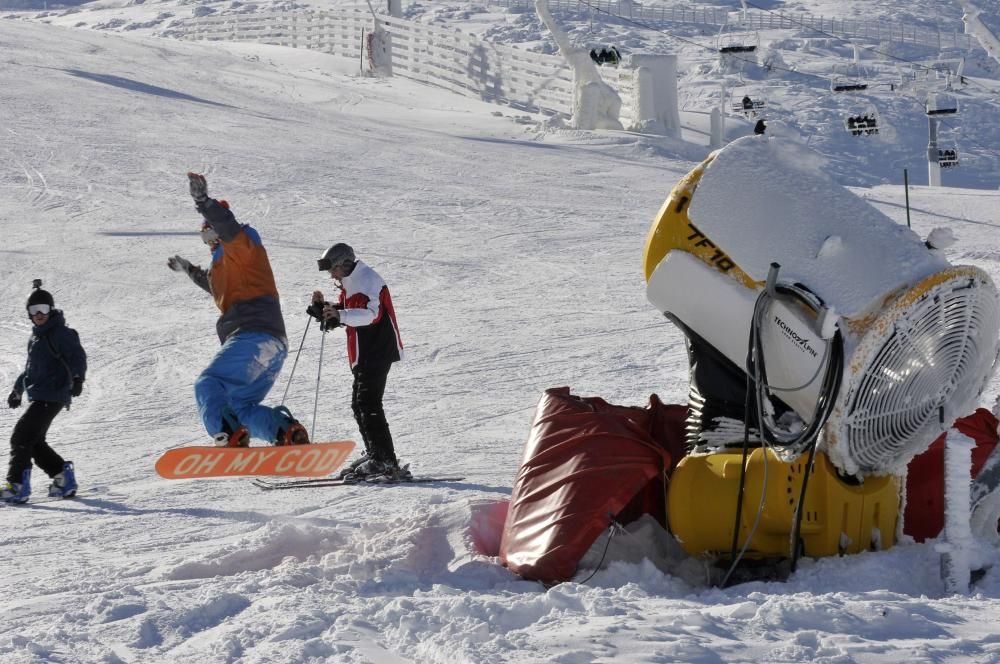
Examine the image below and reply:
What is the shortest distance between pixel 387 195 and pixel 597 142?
6322 mm

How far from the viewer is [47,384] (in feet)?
25.8

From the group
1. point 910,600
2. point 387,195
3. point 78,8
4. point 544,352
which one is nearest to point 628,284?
point 544,352

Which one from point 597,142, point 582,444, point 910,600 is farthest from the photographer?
point 597,142

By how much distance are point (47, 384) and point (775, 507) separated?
14.5 ft

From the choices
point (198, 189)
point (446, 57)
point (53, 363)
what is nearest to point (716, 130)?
point (446, 57)

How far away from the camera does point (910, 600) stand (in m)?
4.55

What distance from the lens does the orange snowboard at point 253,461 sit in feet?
25.5

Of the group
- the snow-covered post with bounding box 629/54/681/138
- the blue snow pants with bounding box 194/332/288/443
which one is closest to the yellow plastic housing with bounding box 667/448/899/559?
the blue snow pants with bounding box 194/332/288/443

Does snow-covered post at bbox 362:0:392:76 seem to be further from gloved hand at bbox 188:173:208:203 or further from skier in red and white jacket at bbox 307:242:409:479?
skier in red and white jacket at bbox 307:242:409:479

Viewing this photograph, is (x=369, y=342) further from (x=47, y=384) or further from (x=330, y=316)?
(x=47, y=384)

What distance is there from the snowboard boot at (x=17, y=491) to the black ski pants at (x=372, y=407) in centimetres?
186

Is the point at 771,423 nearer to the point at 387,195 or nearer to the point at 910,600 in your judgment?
the point at 910,600

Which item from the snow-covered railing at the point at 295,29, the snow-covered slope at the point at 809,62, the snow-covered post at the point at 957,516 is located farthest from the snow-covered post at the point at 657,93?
the snow-covered post at the point at 957,516

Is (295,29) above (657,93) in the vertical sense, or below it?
above
